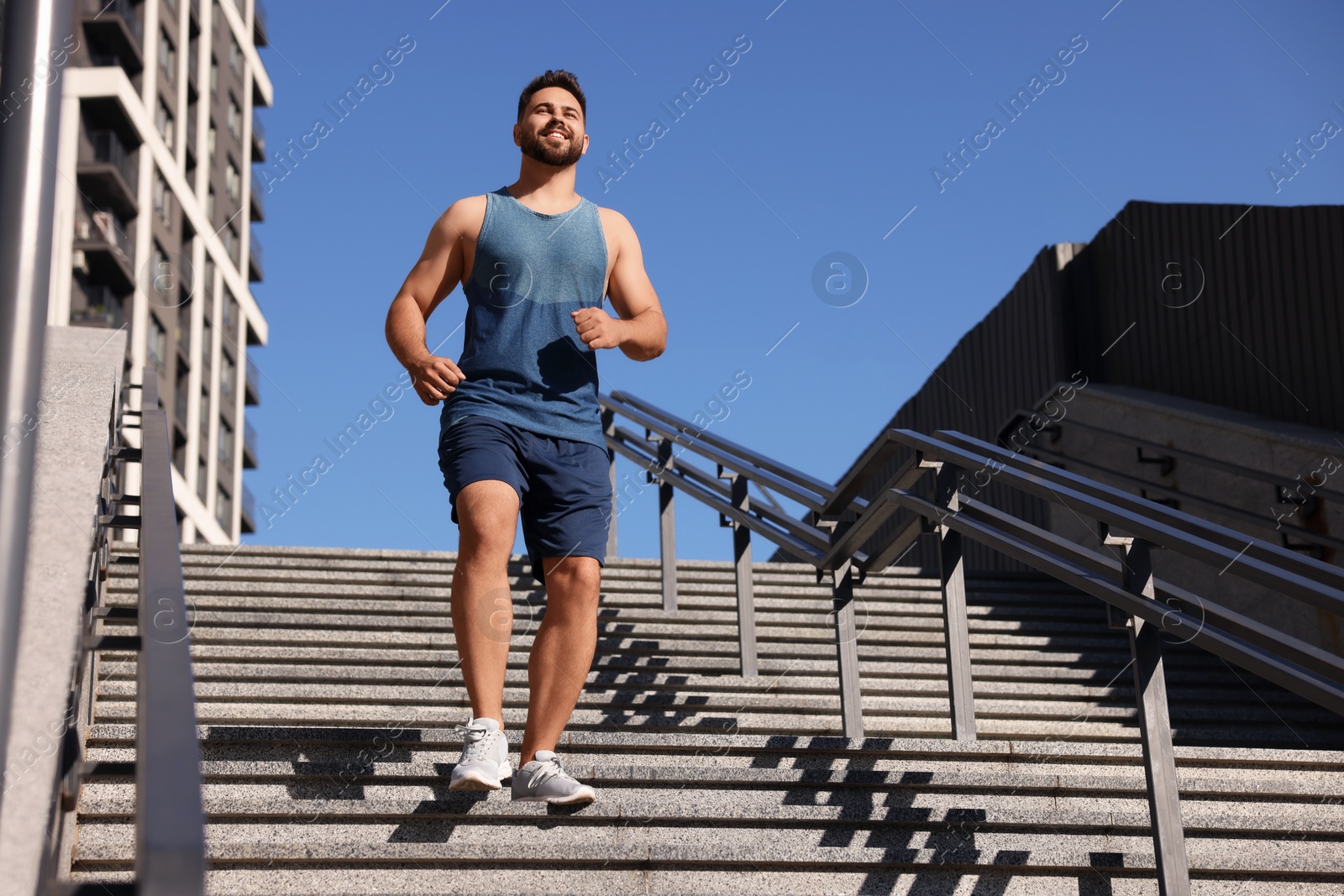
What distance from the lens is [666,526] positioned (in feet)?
22.9

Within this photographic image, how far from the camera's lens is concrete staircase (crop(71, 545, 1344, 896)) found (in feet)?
11.0

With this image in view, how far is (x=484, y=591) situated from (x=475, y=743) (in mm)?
357

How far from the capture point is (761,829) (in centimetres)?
368

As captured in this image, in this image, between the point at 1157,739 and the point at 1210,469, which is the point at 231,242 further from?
the point at 1157,739

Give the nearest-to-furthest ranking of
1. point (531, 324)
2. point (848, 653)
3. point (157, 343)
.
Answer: point (531, 324) → point (848, 653) → point (157, 343)

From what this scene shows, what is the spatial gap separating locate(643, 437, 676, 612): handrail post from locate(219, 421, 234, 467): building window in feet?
123

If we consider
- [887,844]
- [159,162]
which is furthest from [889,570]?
[159,162]

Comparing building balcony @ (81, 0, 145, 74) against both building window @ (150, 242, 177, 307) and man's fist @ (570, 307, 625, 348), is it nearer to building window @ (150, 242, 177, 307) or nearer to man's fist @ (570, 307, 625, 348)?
building window @ (150, 242, 177, 307)

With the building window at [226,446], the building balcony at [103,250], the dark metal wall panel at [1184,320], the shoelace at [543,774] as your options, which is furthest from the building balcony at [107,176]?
the shoelace at [543,774]

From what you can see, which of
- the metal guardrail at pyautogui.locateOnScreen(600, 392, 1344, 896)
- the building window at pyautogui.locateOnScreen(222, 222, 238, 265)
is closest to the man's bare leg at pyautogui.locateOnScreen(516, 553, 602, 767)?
the metal guardrail at pyautogui.locateOnScreen(600, 392, 1344, 896)

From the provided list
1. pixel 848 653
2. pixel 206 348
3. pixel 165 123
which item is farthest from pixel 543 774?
pixel 206 348

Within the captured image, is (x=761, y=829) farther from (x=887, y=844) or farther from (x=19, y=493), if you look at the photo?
(x=19, y=493)

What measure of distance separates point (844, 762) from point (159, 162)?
117 ft

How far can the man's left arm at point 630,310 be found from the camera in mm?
3520
